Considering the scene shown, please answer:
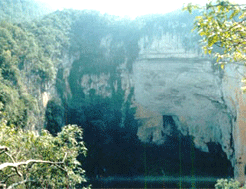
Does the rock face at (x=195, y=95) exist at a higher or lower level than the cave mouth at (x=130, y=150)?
higher

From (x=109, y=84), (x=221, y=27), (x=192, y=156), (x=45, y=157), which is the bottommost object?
(x=192, y=156)

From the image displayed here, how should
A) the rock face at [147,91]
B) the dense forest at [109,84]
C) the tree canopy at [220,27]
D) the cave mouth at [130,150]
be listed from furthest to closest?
the cave mouth at [130,150], the rock face at [147,91], the dense forest at [109,84], the tree canopy at [220,27]

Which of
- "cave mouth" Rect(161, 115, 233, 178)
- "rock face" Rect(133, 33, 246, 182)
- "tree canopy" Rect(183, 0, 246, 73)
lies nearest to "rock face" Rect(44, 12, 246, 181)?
"rock face" Rect(133, 33, 246, 182)

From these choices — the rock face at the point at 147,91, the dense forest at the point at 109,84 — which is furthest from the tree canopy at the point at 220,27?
the rock face at the point at 147,91

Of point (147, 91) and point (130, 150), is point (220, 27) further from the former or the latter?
point (130, 150)

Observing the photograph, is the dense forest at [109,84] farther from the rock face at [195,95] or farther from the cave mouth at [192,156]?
the rock face at [195,95]

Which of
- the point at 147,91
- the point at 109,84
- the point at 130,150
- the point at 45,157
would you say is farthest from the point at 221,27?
the point at 130,150

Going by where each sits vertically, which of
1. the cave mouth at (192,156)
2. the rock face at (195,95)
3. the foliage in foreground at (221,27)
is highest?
the foliage in foreground at (221,27)

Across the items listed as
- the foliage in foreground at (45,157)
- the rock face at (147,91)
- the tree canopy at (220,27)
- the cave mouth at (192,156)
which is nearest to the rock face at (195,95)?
the rock face at (147,91)

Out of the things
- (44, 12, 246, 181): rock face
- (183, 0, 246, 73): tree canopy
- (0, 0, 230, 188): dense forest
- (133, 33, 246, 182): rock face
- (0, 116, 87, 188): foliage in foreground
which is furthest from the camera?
(44, 12, 246, 181): rock face

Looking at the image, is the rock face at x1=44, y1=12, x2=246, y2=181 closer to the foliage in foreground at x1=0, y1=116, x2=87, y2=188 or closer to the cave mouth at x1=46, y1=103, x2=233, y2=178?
the cave mouth at x1=46, y1=103, x2=233, y2=178

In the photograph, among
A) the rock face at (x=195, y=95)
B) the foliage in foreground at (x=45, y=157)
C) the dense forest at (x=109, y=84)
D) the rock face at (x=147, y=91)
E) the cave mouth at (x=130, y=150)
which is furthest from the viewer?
the cave mouth at (x=130, y=150)

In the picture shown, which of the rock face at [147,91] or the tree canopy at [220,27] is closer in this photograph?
the tree canopy at [220,27]
